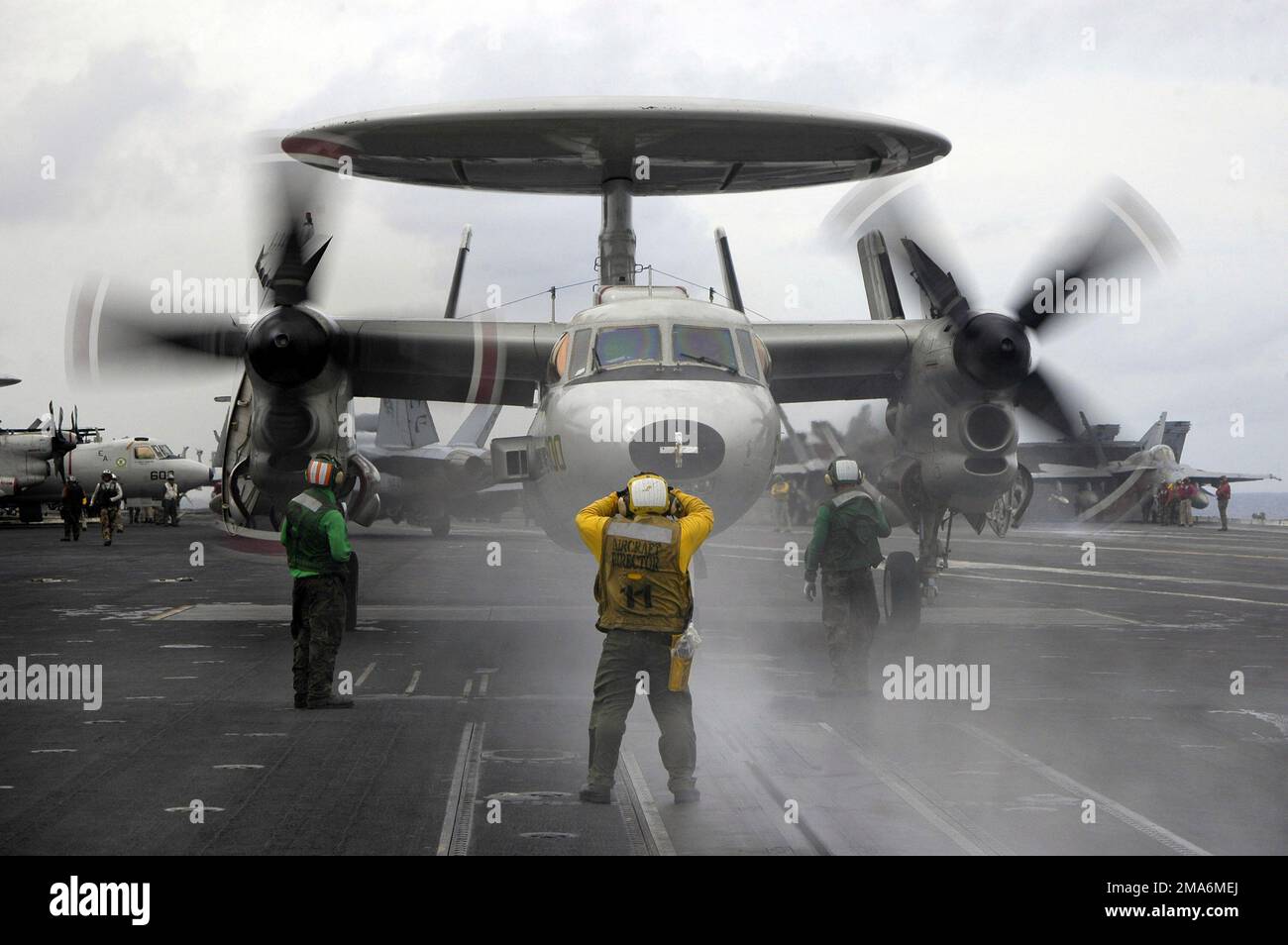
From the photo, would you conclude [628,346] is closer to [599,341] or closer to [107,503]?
[599,341]

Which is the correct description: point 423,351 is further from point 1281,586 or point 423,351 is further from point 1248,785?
point 1281,586

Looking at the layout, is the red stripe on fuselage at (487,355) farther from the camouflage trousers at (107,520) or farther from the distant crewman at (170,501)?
the distant crewman at (170,501)

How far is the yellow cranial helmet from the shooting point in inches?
333

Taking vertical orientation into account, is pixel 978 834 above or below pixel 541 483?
below

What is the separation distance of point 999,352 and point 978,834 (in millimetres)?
10488

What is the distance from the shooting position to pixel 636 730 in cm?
1045

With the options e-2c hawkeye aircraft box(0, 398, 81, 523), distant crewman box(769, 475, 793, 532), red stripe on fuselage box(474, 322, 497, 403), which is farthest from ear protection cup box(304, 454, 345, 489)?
e-2c hawkeye aircraft box(0, 398, 81, 523)

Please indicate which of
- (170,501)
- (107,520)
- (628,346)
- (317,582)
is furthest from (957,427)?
(170,501)

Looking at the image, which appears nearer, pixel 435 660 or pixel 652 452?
pixel 652 452

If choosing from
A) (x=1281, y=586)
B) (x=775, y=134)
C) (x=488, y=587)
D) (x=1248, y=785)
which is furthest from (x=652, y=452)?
(x=1281, y=586)

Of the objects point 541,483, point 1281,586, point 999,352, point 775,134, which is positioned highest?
point 775,134

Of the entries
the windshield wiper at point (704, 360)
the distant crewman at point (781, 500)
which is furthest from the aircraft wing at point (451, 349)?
the distant crewman at point (781, 500)

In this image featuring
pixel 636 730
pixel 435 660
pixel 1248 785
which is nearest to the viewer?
pixel 1248 785

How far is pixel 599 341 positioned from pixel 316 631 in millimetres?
4423
